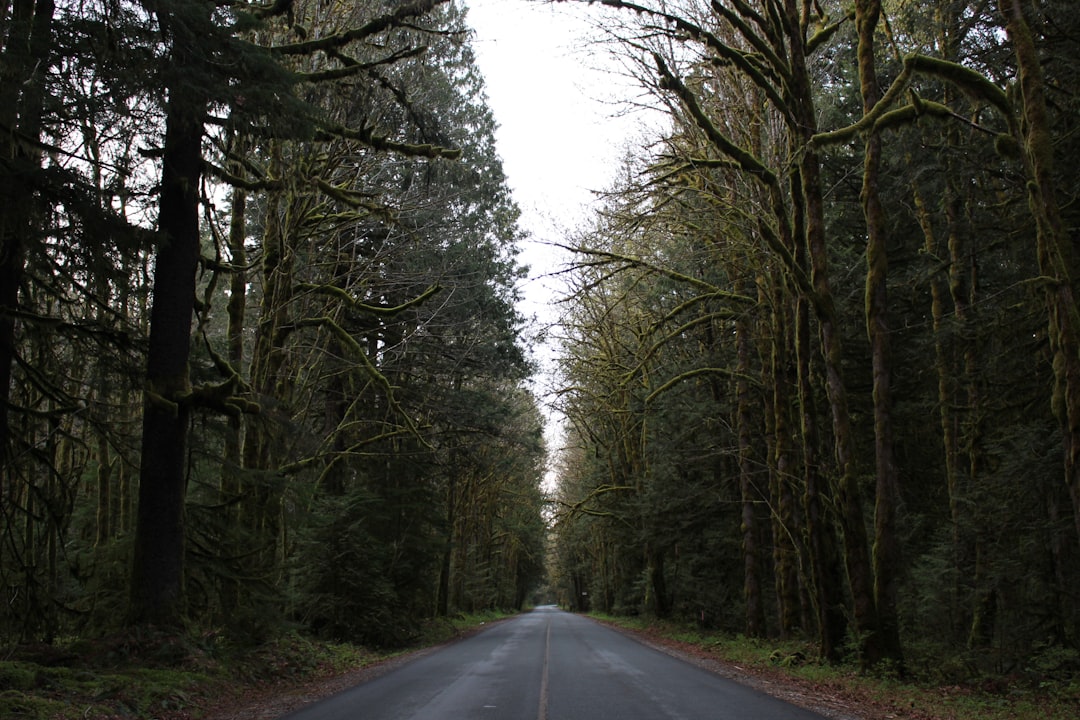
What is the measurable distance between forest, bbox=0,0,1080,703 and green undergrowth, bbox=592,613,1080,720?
506 millimetres

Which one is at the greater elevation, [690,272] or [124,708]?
[690,272]

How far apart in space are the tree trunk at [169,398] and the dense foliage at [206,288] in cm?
3

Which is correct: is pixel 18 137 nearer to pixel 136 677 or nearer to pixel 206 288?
pixel 206 288

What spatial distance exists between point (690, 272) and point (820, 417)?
5783mm

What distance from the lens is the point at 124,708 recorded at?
756 cm

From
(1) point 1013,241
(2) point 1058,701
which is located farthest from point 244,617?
(1) point 1013,241

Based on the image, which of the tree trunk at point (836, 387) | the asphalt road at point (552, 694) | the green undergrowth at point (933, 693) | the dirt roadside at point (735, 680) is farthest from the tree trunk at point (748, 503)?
the tree trunk at point (836, 387)

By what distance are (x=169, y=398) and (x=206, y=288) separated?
2856mm

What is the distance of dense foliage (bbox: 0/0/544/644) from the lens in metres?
7.87

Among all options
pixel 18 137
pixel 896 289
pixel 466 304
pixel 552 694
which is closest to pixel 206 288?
pixel 18 137

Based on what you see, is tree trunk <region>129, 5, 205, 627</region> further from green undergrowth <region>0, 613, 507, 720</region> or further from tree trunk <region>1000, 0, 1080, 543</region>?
tree trunk <region>1000, 0, 1080, 543</region>

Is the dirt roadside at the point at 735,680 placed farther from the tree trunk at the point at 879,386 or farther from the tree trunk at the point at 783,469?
the tree trunk at the point at 783,469

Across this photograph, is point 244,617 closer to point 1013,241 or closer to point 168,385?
point 168,385

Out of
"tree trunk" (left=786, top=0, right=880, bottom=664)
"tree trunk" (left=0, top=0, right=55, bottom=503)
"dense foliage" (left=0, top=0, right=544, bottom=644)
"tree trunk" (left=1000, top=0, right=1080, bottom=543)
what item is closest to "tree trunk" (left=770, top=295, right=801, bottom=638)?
"tree trunk" (left=786, top=0, right=880, bottom=664)
